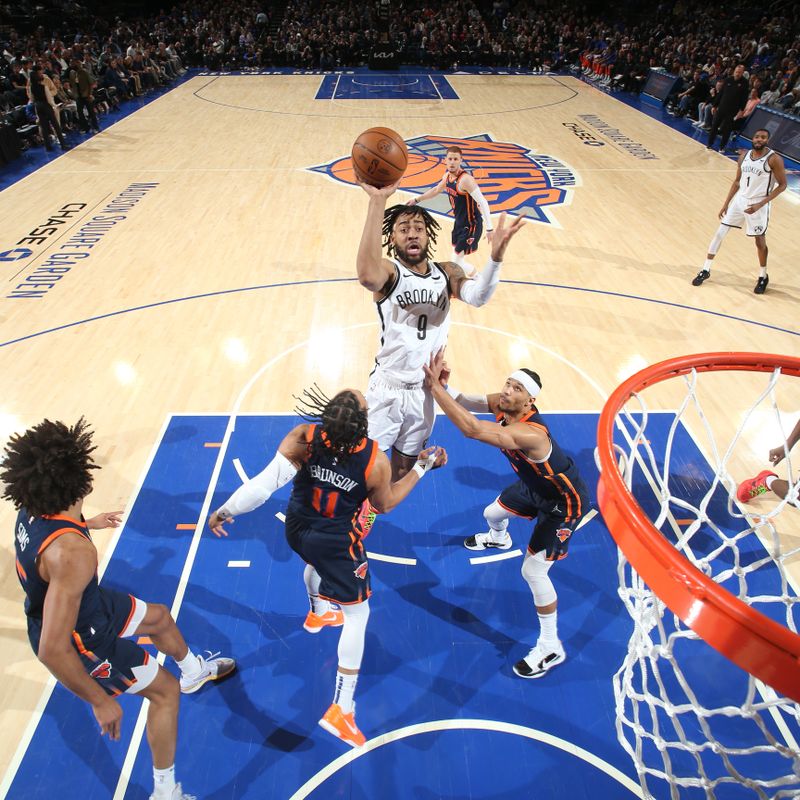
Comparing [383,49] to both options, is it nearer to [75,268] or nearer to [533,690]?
[75,268]

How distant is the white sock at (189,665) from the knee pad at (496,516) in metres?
1.95

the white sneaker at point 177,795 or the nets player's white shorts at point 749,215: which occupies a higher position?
the nets player's white shorts at point 749,215

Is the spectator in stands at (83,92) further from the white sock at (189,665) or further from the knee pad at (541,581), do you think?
the knee pad at (541,581)

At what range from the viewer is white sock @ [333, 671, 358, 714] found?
3.03 m

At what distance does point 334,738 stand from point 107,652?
4.13 ft

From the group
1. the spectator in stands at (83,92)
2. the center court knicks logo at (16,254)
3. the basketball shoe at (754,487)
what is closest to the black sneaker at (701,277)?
the basketball shoe at (754,487)

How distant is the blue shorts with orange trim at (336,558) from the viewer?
9.51 feet

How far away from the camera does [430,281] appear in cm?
356

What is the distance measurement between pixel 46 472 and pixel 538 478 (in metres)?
2.37

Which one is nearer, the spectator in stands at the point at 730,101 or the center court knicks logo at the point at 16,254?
the center court knicks logo at the point at 16,254

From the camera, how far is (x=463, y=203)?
6.70 meters

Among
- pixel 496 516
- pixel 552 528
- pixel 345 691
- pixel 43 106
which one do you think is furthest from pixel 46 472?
pixel 43 106

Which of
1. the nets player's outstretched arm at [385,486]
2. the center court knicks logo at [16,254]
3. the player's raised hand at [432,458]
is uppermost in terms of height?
the nets player's outstretched arm at [385,486]

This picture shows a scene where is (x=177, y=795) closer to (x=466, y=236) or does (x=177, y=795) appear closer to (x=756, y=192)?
(x=466, y=236)
